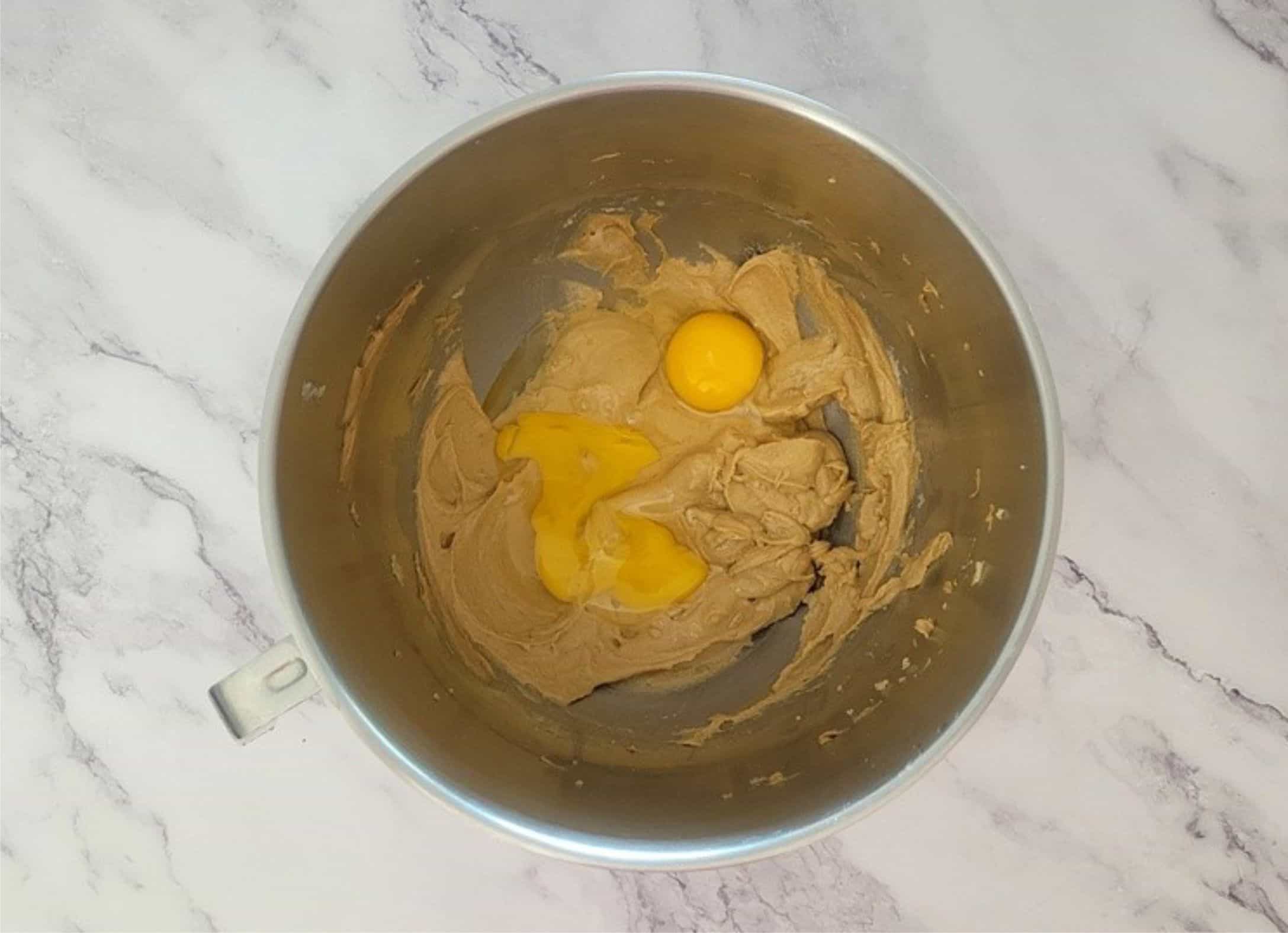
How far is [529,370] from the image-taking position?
1761mm

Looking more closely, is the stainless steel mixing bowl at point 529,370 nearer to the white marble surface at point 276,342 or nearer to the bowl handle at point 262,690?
the bowl handle at point 262,690

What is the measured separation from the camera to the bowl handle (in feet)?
4.36

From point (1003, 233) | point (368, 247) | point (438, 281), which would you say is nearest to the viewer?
point (368, 247)

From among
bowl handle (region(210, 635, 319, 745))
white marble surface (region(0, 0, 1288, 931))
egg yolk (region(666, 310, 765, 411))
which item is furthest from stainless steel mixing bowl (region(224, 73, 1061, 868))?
white marble surface (region(0, 0, 1288, 931))

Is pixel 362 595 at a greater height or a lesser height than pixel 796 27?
lesser

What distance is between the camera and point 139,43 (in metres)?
1.72

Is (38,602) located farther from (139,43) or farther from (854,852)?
(854,852)

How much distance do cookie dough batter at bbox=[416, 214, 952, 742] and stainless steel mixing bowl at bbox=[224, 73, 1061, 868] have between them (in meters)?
0.04

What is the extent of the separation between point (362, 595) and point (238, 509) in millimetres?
420

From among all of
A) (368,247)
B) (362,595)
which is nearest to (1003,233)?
(368,247)

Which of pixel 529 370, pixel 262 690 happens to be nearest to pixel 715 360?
pixel 529 370

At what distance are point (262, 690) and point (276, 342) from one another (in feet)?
2.13

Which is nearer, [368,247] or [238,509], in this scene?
[368,247]

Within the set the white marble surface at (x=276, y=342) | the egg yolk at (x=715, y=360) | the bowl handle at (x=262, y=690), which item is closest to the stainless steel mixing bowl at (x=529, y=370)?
→ the bowl handle at (x=262, y=690)
